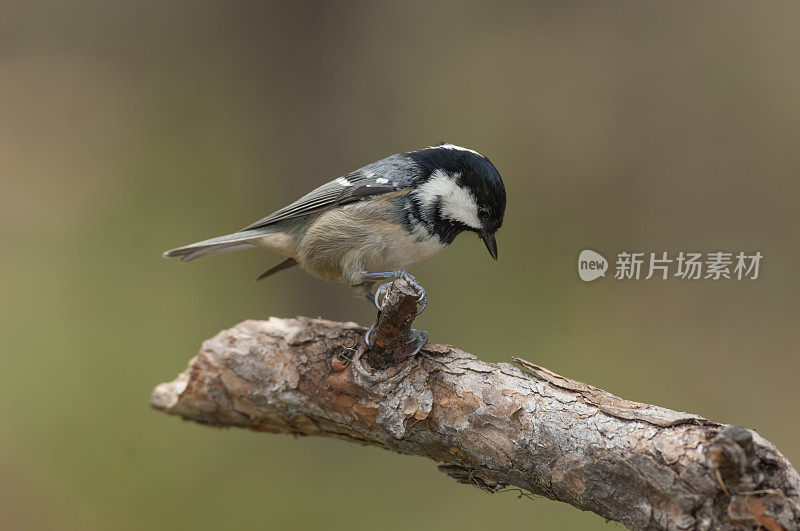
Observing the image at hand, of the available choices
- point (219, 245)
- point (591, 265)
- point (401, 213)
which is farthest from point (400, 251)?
point (591, 265)

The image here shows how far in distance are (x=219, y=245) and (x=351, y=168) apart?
1.12 m

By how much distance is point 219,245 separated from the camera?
7.21 ft

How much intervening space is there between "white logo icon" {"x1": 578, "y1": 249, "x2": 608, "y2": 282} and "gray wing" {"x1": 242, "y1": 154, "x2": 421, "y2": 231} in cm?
118

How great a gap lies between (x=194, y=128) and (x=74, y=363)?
4.18 feet

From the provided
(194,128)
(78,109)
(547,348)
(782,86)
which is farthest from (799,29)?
(78,109)

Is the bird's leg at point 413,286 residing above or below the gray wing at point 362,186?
below

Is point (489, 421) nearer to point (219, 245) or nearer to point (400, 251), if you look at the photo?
point (400, 251)

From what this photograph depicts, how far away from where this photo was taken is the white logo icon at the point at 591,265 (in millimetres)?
2756

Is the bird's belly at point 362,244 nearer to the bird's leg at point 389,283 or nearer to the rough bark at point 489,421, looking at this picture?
the bird's leg at point 389,283

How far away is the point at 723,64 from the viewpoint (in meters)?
2.79

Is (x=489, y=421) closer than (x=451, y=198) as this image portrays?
Yes

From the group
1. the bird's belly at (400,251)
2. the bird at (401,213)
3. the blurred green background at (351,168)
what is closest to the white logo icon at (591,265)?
the blurred green background at (351,168)

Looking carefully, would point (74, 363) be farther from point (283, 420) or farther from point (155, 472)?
point (283, 420)

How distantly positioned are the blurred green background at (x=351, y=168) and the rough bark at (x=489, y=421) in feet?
2.81
